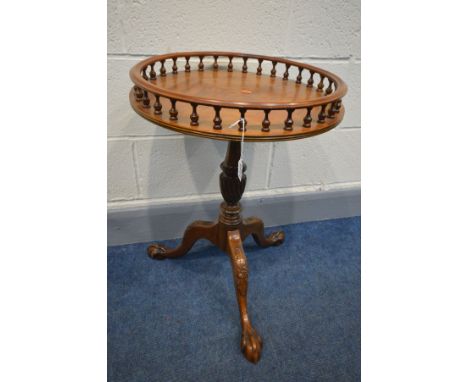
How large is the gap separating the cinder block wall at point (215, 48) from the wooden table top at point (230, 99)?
0.28ft

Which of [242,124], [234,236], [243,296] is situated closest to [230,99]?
[242,124]

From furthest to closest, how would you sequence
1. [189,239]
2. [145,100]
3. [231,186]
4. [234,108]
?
[189,239] < [231,186] < [145,100] < [234,108]

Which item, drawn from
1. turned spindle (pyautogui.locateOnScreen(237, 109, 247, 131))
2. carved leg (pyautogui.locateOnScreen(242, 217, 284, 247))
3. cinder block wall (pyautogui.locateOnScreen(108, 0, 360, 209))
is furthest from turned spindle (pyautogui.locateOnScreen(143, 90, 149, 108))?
Result: carved leg (pyautogui.locateOnScreen(242, 217, 284, 247))

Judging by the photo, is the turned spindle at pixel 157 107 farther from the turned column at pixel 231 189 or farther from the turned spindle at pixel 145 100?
the turned column at pixel 231 189

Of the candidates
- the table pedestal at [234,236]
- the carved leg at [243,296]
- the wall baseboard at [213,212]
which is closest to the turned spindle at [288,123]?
the table pedestal at [234,236]

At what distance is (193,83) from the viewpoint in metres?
1.00

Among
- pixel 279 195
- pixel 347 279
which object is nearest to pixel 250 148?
pixel 279 195

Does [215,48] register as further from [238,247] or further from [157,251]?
[157,251]

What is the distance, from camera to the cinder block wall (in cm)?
112

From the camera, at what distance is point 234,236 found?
1.19 m

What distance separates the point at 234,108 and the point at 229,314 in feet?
2.54

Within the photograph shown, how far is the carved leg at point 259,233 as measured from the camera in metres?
1.35

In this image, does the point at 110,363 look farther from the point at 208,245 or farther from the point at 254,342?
the point at 208,245

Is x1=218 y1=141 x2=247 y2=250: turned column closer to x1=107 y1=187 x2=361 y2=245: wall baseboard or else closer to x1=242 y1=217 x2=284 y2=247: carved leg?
x1=242 y1=217 x2=284 y2=247: carved leg
